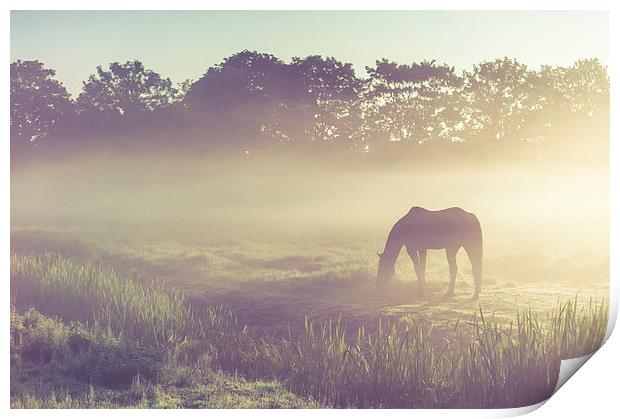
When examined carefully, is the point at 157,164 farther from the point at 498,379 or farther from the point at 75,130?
the point at 498,379

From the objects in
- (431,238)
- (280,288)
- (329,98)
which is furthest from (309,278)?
(329,98)

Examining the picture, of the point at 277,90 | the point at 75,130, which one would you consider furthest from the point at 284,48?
the point at 75,130

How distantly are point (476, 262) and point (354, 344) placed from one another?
52.8 inches

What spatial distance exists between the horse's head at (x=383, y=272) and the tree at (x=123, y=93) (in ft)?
8.03

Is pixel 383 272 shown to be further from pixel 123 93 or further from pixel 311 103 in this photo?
pixel 123 93

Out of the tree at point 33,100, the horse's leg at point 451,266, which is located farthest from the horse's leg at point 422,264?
the tree at point 33,100

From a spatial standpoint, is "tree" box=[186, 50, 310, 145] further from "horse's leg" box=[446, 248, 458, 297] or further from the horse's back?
"horse's leg" box=[446, 248, 458, 297]

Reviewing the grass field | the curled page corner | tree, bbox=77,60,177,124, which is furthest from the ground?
tree, bbox=77,60,177,124

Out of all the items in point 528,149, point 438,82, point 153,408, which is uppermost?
point 438,82

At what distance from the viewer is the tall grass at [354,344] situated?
854 centimetres

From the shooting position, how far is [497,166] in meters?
8.89

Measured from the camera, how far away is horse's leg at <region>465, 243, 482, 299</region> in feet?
28.8

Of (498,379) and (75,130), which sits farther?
(75,130)

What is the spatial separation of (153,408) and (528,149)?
13.5 feet
